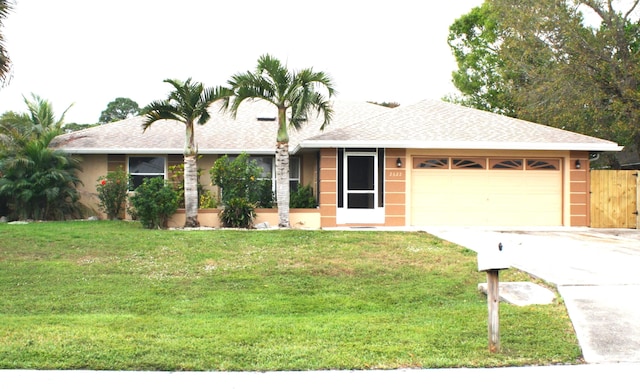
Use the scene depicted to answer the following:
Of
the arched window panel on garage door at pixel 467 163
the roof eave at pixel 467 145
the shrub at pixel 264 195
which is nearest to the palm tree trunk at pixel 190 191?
the shrub at pixel 264 195

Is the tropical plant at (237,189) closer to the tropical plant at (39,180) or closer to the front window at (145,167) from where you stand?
the front window at (145,167)

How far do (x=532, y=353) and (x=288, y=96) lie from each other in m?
11.7

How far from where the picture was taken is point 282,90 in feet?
55.1

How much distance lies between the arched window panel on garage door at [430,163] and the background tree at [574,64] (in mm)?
7741

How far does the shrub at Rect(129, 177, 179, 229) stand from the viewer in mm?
16672

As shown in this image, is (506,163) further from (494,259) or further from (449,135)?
(494,259)

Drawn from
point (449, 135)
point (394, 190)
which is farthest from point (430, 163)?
point (394, 190)

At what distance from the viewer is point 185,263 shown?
11578 mm

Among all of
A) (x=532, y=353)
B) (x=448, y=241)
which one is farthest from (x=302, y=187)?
(x=532, y=353)

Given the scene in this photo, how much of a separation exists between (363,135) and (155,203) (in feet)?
21.2

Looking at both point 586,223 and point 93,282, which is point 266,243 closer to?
point 93,282

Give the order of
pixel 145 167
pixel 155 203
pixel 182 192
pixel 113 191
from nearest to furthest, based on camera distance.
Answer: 1. pixel 155 203
2. pixel 182 192
3. pixel 113 191
4. pixel 145 167

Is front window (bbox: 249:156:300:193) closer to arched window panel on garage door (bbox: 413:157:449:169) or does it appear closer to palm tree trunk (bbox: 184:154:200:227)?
palm tree trunk (bbox: 184:154:200:227)

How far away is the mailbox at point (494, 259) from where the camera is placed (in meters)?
6.09
